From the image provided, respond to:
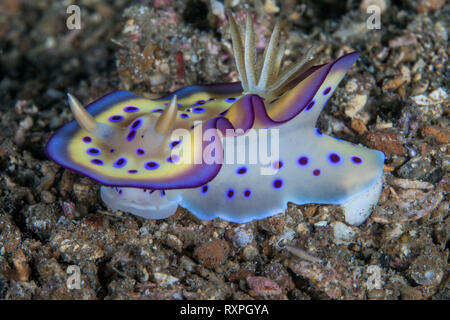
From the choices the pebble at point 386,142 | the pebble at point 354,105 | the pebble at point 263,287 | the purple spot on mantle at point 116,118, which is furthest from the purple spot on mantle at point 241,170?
the pebble at point 354,105

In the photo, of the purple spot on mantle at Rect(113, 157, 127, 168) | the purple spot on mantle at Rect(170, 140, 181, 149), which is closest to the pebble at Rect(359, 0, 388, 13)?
the purple spot on mantle at Rect(170, 140, 181, 149)

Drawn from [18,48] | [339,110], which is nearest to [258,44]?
[339,110]

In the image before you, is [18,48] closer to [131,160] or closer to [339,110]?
[131,160]

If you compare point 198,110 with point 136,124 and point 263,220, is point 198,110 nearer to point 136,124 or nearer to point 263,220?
point 136,124

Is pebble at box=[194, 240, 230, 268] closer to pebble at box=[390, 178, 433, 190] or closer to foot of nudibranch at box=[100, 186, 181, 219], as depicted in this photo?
foot of nudibranch at box=[100, 186, 181, 219]

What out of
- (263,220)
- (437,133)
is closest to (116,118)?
(263,220)

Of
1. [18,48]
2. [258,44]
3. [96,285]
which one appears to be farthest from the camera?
[18,48]

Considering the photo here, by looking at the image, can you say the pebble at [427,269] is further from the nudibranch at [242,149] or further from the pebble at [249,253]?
the pebble at [249,253]
